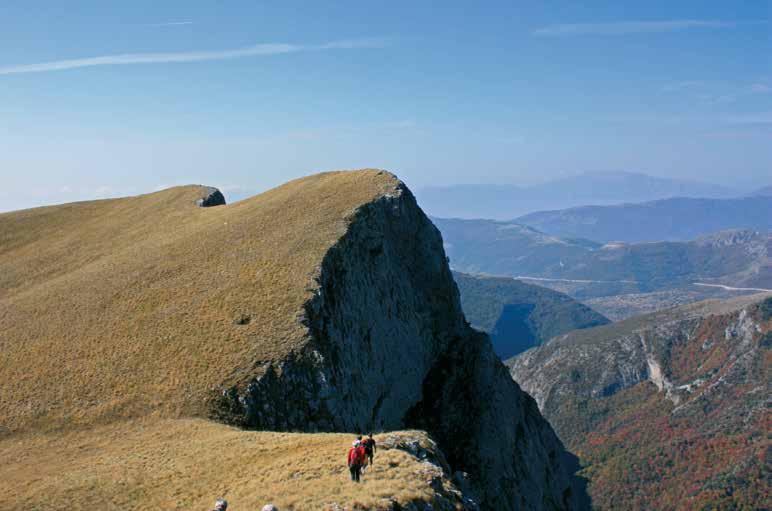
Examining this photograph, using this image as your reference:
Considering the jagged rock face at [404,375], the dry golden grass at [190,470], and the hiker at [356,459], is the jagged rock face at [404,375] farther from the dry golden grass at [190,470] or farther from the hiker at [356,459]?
the hiker at [356,459]

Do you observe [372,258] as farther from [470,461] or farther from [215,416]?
[215,416]

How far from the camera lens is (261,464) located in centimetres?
2430

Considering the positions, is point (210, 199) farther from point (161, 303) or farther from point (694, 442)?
point (694, 442)

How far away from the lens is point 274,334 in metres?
37.4

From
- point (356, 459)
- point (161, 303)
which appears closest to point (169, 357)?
point (161, 303)

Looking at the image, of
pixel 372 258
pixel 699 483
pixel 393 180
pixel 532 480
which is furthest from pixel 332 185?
pixel 699 483

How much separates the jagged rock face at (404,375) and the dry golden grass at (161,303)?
212 cm

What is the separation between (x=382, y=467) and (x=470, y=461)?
28.1 m

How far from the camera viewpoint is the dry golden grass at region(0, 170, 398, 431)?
34188 millimetres

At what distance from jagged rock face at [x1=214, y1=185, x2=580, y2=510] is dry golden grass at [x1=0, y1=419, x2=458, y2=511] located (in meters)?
5.27

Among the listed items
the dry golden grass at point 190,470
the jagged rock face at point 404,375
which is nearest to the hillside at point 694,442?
the jagged rock face at point 404,375

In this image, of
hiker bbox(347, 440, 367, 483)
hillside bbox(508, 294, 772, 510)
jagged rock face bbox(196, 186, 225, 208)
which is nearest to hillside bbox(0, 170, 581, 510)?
jagged rock face bbox(196, 186, 225, 208)

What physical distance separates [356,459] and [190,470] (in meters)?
9.41

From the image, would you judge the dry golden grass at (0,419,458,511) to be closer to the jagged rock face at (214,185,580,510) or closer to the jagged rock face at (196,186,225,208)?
the jagged rock face at (214,185,580,510)
